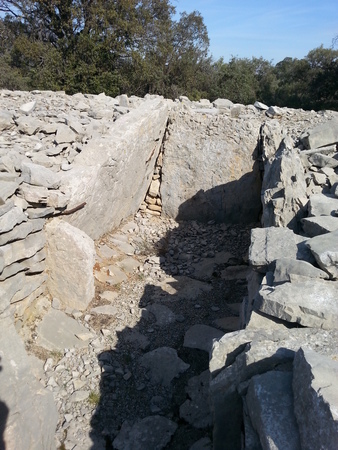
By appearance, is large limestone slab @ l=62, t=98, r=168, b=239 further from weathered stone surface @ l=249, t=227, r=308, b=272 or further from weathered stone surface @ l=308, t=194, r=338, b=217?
weathered stone surface @ l=308, t=194, r=338, b=217

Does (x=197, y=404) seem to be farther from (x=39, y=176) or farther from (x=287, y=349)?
(x=39, y=176)

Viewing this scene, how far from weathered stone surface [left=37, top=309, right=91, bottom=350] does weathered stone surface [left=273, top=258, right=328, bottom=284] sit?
2.05m

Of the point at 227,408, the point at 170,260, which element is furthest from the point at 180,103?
the point at 227,408

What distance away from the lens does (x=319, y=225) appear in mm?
3246

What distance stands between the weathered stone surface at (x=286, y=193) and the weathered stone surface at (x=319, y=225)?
355 mm

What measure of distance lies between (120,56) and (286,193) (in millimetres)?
9627

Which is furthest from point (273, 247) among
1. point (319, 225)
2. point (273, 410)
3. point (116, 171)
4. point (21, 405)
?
point (116, 171)

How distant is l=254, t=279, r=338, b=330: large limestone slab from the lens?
7.42 ft

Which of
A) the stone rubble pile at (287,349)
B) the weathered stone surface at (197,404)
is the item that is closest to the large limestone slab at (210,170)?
the stone rubble pile at (287,349)

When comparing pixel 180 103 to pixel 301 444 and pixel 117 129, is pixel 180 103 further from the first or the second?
pixel 301 444

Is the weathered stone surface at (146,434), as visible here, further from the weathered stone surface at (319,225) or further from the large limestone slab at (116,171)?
the large limestone slab at (116,171)

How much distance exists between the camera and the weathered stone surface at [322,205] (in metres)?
3.60

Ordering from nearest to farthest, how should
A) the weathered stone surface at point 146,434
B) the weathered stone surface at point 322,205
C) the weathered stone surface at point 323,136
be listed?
1. the weathered stone surface at point 146,434
2. the weathered stone surface at point 322,205
3. the weathered stone surface at point 323,136

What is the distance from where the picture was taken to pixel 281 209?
399 centimetres
